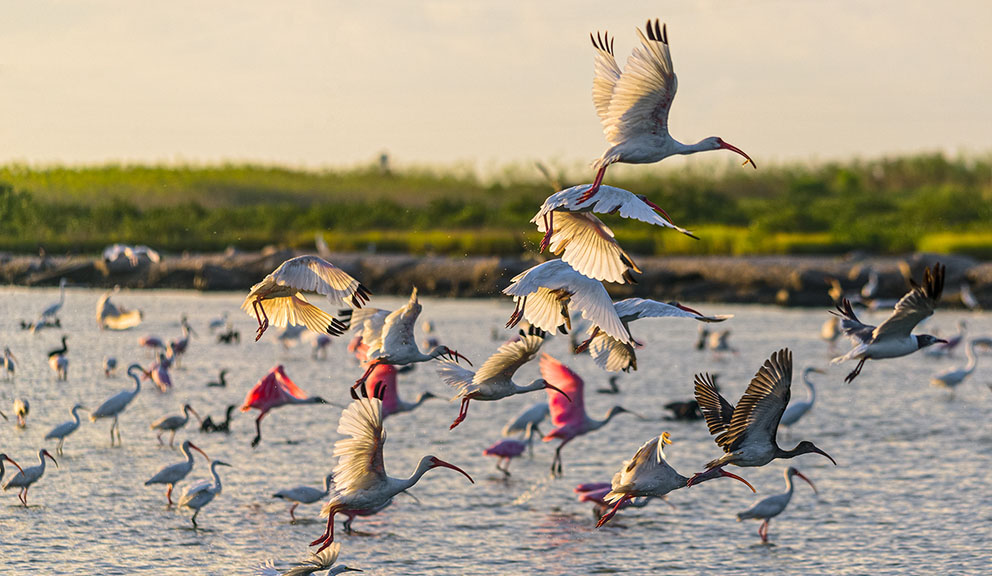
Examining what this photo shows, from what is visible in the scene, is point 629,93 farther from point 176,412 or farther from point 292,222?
point 292,222

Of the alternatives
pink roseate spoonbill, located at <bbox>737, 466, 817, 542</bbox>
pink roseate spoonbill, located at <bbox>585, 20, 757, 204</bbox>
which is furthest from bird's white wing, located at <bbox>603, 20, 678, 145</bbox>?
pink roseate spoonbill, located at <bbox>737, 466, 817, 542</bbox>

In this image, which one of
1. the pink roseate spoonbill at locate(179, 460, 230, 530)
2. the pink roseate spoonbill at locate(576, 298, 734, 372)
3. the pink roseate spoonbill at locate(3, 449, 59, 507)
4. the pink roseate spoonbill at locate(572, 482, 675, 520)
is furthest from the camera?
the pink roseate spoonbill at locate(3, 449, 59, 507)

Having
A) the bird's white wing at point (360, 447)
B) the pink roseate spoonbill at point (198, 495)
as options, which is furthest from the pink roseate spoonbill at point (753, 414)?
the pink roseate spoonbill at point (198, 495)

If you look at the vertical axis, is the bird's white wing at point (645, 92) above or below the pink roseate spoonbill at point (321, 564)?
above

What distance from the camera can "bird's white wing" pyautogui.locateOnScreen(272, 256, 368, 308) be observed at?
8836 mm

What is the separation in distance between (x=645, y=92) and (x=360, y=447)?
3.09 metres

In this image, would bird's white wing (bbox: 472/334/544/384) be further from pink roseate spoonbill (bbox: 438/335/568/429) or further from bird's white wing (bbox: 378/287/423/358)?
bird's white wing (bbox: 378/287/423/358)

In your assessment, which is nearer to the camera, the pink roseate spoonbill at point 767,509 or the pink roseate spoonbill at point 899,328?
the pink roseate spoonbill at point 899,328

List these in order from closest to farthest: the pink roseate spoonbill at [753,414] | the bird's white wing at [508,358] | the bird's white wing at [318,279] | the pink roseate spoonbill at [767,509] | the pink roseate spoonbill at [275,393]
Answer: the pink roseate spoonbill at [753,414] → the bird's white wing at [508,358] → the bird's white wing at [318,279] → the pink roseate spoonbill at [767,509] → the pink roseate spoonbill at [275,393]

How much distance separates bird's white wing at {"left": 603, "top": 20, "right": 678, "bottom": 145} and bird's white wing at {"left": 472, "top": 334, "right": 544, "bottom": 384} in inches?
59.5

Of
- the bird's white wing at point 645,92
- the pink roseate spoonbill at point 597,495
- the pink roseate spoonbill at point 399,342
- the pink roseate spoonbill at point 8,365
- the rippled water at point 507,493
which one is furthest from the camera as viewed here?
the pink roseate spoonbill at point 8,365

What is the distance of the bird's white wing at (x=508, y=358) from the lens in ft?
28.3

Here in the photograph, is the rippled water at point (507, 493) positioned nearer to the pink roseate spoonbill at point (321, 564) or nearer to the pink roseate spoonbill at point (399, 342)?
the pink roseate spoonbill at point (321, 564)

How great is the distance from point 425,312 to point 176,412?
1640 cm
